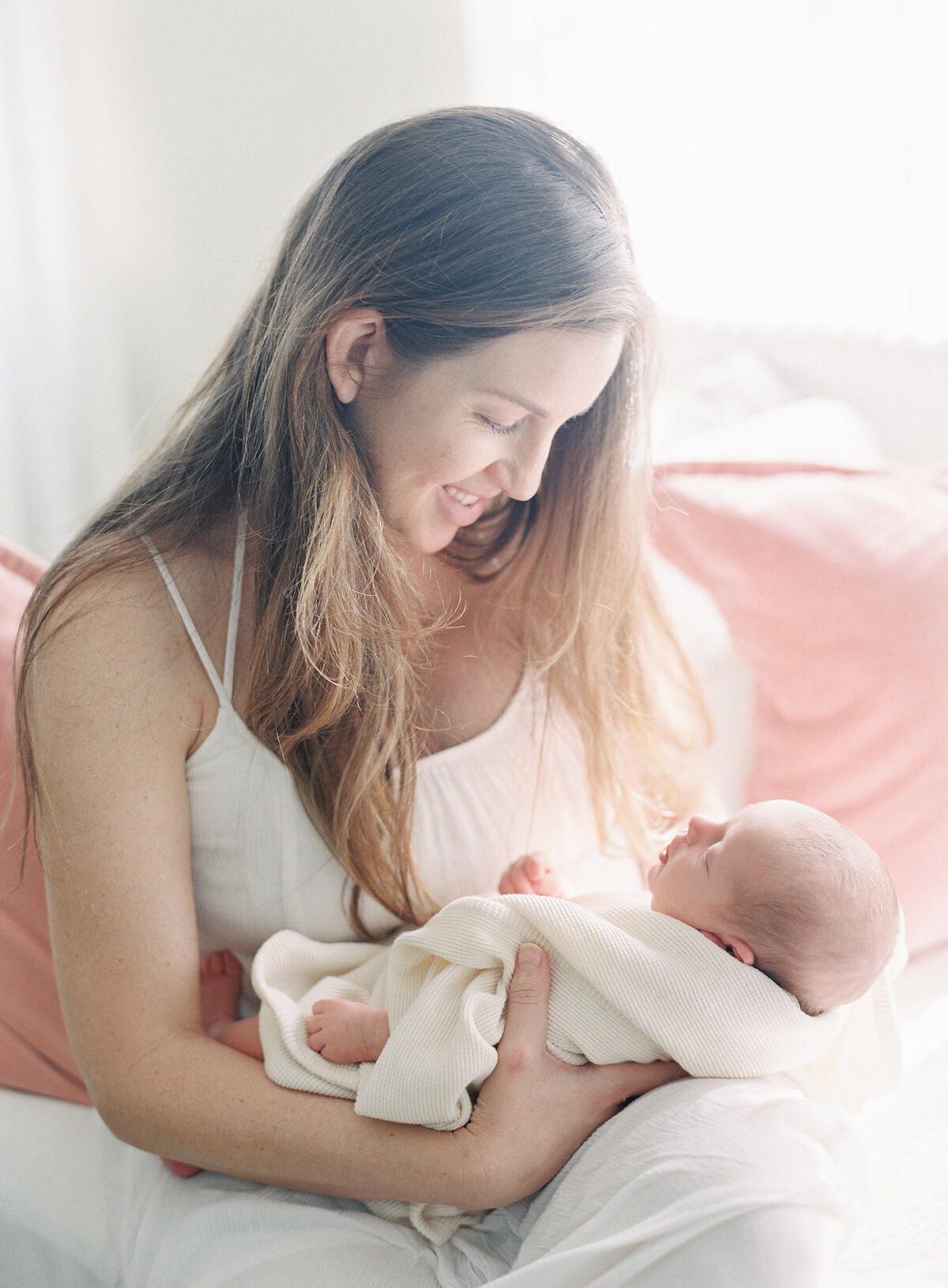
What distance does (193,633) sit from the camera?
1075mm

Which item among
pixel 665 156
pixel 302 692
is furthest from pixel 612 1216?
pixel 665 156

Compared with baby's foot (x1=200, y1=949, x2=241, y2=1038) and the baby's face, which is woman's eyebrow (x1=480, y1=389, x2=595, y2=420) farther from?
baby's foot (x1=200, y1=949, x2=241, y2=1038)

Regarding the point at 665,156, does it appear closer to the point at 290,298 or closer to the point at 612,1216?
→ the point at 290,298

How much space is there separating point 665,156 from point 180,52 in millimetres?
1178

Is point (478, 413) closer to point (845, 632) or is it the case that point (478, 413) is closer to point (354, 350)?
point (354, 350)

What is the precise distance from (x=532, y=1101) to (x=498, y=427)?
63 cm

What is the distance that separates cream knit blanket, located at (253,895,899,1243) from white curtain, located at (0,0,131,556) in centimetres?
172

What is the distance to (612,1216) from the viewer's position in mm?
856

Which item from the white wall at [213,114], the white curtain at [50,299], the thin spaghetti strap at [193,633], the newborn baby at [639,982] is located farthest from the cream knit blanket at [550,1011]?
the white wall at [213,114]

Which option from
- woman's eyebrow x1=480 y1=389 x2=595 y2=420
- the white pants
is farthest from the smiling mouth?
the white pants

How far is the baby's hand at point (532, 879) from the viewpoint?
3.82 feet

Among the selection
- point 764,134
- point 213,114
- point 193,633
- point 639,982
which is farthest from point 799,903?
point 213,114

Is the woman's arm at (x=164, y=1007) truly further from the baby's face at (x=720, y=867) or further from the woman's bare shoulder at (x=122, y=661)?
the baby's face at (x=720, y=867)

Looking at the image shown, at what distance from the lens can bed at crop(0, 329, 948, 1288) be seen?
41.7 inches
